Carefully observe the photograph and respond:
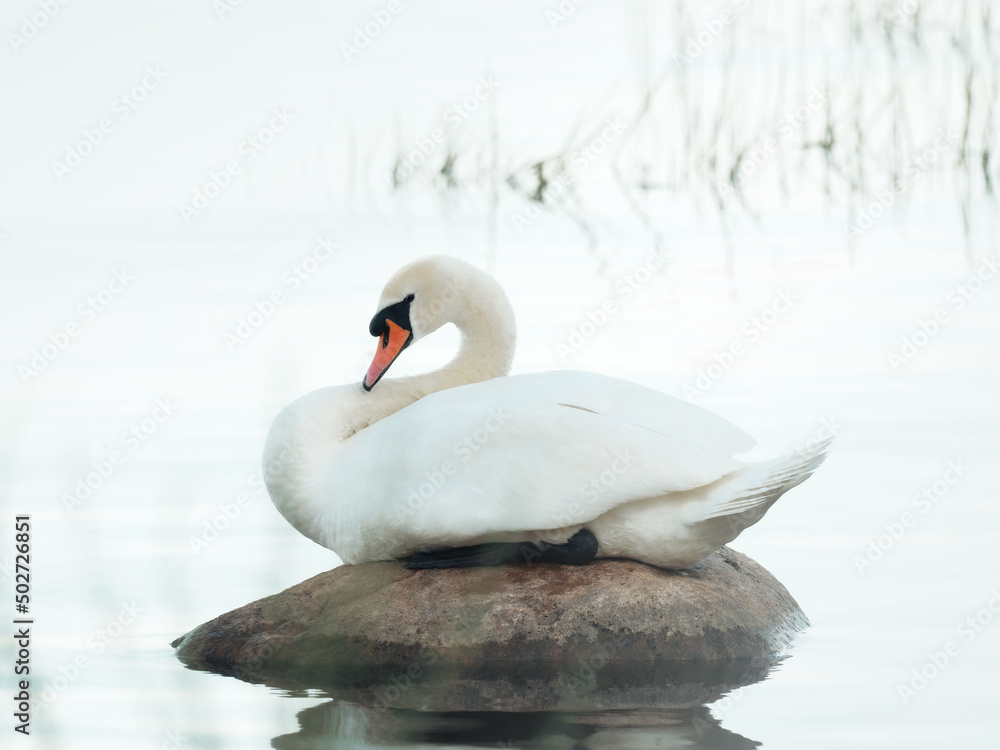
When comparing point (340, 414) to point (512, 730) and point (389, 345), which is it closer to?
point (389, 345)

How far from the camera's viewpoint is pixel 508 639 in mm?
6672

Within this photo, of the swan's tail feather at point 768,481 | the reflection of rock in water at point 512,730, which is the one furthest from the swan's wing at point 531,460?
the reflection of rock in water at point 512,730

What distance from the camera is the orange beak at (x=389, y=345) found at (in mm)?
7793

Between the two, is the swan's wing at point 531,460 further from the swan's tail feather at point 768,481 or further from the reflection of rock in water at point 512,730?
the reflection of rock in water at point 512,730

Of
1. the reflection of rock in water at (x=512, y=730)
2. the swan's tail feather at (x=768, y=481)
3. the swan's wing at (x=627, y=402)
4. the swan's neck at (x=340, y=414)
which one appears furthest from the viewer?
the swan's neck at (x=340, y=414)

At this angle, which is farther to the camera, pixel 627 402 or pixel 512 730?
pixel 627 402

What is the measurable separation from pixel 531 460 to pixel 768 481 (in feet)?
3.19

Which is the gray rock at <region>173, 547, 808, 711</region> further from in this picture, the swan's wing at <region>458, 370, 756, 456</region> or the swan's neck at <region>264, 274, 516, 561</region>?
the swan's wing at <region>458, 370, 756, 456</region>

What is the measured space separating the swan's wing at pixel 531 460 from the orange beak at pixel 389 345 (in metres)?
0.81

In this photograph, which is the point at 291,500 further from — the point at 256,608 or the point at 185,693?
the point at 185,693

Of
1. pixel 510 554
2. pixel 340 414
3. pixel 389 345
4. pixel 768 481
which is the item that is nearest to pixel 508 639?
pixel 510 554

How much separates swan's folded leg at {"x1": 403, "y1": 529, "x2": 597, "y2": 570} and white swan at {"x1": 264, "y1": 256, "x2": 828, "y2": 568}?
0.04 m

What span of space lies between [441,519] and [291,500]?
0.95 m

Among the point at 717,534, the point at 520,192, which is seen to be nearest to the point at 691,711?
the point at 717,534
